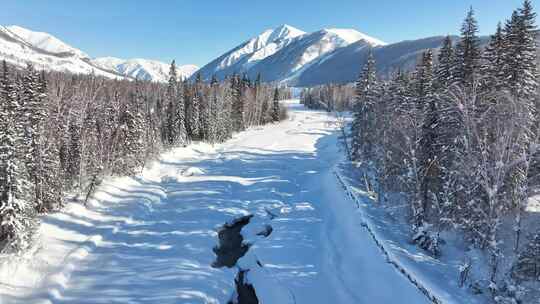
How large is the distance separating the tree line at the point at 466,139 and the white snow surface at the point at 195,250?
493cm

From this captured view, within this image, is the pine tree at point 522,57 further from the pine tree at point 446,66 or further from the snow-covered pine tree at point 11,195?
the snow-covered pine tree at point 11,195

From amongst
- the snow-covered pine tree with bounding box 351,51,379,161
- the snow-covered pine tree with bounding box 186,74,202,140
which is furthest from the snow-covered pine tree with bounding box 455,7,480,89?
the snow-covered pine tree with bounding box 186,74,202,140

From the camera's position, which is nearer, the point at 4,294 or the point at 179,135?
the point at 4,294

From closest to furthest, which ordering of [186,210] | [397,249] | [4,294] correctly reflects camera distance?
[4,294] → [397,249] → [186,210]

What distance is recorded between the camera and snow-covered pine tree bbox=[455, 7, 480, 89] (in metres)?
26.5

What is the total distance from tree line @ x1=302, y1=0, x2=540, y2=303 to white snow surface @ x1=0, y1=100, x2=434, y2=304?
4931mm

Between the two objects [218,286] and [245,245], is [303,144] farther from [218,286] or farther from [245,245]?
[218,286]

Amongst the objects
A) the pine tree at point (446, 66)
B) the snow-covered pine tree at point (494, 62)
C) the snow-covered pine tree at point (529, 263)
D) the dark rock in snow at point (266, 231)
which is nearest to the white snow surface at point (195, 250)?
the dark rock in snow at point (266, 231)

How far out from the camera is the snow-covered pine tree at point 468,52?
1042 inches

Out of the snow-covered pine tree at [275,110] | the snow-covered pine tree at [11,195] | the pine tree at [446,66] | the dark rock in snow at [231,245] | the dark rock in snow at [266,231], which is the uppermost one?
the pine tree at [446,66]

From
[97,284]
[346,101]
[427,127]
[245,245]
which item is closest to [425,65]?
[427,127]

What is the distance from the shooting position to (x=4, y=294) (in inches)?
599

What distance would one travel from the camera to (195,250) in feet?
71.3

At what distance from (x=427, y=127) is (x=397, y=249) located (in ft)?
32.5
